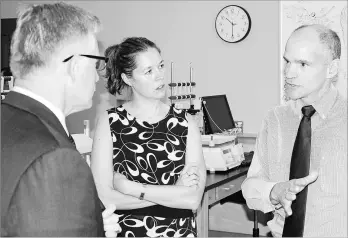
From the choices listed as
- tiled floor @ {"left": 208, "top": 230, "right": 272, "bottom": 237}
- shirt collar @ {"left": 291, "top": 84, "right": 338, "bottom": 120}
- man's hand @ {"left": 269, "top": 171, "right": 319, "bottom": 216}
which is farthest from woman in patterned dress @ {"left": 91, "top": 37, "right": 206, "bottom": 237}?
tiled floor @ {"left": 208, "top": 230, "right": 272, "bottom": 237}

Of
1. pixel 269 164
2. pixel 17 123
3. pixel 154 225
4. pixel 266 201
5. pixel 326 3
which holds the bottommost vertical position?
pixel 154 225

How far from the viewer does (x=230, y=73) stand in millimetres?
4895

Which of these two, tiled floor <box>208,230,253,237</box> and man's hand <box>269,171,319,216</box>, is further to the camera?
tiled floor <box>208,230,253,237</box>

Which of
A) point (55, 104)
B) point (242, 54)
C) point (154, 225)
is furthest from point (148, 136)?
point (242, 54)

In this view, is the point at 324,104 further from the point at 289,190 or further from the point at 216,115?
the point at 216,115

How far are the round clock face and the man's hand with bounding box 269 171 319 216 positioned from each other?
129 inches

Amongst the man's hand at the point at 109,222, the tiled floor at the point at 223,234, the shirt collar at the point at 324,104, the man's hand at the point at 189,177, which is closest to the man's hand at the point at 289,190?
the shirt collar at the point at 324,104

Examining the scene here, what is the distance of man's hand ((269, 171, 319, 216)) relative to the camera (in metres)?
1.51

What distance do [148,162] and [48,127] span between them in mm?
1058

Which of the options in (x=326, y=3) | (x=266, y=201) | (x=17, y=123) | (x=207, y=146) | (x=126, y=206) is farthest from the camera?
(x=326, y=3)

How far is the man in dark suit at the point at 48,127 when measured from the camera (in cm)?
97

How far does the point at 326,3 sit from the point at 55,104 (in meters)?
3.82

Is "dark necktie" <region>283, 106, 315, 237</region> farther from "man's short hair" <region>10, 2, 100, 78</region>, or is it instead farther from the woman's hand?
"man's short hair" <region>10, 2, 100, 78</region>

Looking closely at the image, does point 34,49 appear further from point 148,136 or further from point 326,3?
point 326,3
